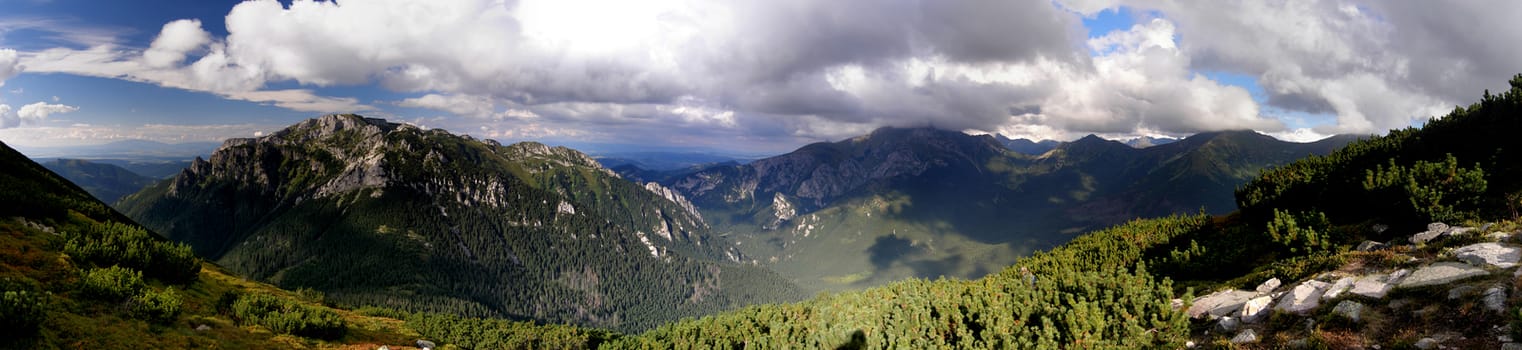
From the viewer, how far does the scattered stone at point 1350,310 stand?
1545cm

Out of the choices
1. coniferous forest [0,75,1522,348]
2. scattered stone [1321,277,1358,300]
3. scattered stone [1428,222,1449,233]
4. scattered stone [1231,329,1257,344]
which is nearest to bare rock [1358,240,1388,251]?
coniferous forest [0,75,1522,348]

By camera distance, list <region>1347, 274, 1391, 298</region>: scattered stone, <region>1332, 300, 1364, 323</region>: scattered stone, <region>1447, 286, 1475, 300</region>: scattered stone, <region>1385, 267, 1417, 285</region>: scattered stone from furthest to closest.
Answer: <region>1385, 267, 1417, 285</region>: scattered stone
<region>1347, 274, 1391, 298</region>: scattered stone
<region>1332, 300, 1364, 323</region>: scattered stone
<region>1447, 286, 1475, 300</region>: scattered stone

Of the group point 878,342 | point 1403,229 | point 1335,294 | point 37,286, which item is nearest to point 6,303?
point 37,286

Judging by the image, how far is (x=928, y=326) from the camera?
22875 mm

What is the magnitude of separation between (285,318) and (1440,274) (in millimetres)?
52572

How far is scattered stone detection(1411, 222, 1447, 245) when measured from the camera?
22250 mm

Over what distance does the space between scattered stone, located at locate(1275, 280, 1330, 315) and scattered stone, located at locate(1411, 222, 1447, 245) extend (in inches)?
309

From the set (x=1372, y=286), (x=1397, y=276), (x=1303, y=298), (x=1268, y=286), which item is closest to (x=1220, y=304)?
(x=1268, y=286)

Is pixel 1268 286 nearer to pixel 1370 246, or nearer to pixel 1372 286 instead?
pixel 1372 286

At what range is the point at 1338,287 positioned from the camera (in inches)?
709

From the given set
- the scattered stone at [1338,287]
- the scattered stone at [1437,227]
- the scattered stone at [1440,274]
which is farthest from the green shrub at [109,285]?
the scattered stone at [1437,227]

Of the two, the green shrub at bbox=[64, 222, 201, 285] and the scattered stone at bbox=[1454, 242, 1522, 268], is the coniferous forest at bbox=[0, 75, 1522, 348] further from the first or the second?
the scattered stone at bbox=[1454, 242, 1522, 268]

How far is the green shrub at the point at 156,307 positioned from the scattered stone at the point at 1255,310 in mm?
46412

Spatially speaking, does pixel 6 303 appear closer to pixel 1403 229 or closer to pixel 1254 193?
pixel 1403 229
